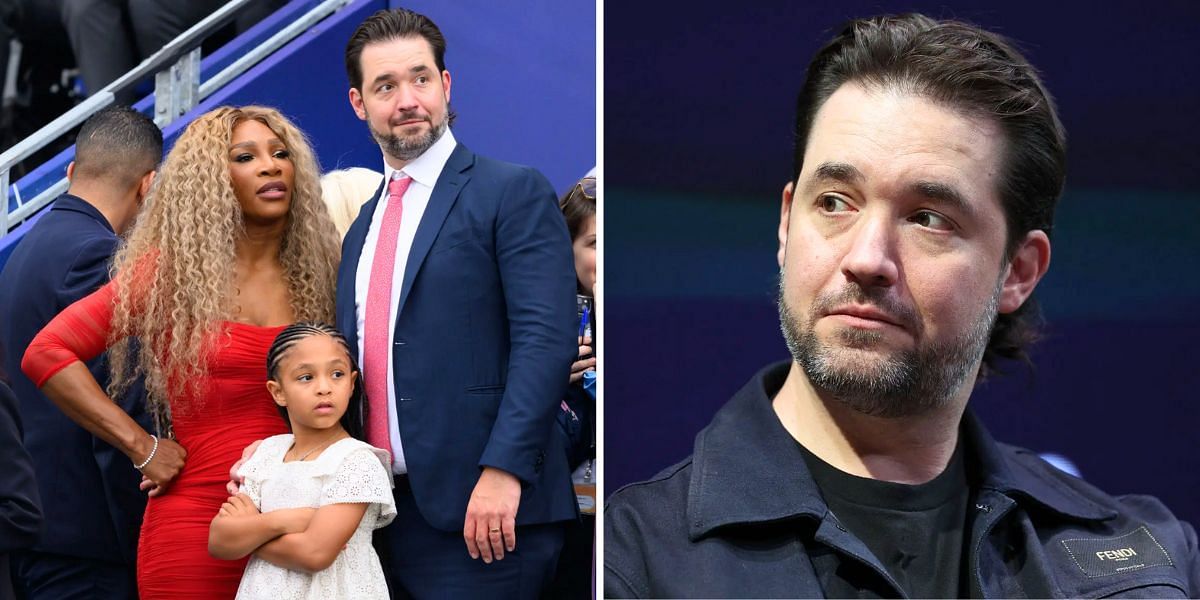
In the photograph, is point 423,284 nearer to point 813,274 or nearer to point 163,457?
point 163,457

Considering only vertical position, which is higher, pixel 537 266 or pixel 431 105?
pixel 431 105

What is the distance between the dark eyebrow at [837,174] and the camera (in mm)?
2379

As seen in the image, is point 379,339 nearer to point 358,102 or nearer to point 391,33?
point 358,102

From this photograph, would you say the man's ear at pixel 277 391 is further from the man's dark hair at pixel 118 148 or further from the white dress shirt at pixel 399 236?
the man's dark hair at pixel 118 148

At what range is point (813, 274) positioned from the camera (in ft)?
7.82

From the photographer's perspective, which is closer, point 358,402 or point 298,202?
point 358,402

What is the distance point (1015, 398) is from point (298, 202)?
1636mm

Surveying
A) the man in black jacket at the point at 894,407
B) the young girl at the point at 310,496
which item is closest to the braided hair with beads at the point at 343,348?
the young girl at the point at 310,496

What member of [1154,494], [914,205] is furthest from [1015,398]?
[914,205]

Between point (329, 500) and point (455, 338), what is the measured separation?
43cm

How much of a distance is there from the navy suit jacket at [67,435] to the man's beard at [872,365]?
5.38 ft

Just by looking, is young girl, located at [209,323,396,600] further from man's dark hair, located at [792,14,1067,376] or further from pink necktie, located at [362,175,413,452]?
man's dark hair, located at [792,14,1067,376]

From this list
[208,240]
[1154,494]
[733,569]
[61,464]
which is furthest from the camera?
[61,464]

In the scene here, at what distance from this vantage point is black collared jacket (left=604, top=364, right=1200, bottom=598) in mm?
2242
